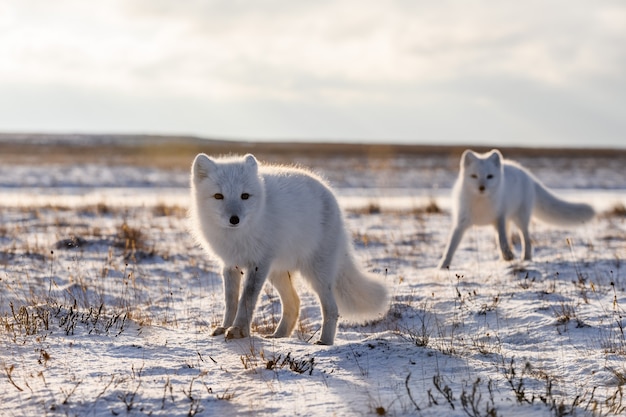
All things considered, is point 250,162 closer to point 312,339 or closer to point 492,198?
point 312,339

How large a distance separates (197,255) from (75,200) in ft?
30.7

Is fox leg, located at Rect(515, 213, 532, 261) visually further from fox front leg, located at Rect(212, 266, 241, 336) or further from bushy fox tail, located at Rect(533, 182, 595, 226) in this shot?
fox front leg, located at Rect(212, 266, 241, 336)

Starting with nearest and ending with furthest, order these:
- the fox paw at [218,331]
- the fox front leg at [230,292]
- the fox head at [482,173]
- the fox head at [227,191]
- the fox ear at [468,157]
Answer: the fox head at [227,191] < the fox paw at [218,331] < the fox front leg at [230,292] < the fox head at [482,173] < the fox ear at [468,157]

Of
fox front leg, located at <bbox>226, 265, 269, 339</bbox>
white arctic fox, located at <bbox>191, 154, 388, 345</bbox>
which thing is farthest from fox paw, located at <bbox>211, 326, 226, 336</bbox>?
fox front leg, located at <bbox>226, 265, 269, 339</bbox>

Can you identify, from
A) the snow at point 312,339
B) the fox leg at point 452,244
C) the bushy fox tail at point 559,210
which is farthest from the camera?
the bushy fox tail at point 559,210

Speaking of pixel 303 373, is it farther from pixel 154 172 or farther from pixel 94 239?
pixel 154 172

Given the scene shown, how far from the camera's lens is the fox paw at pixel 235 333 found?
4.87 meters

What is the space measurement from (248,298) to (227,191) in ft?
2.88

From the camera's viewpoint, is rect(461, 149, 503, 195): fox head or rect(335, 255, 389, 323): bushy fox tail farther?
rect(461, 149, 503, 195): fox head

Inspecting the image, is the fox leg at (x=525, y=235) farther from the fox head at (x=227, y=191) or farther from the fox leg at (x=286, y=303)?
the fox head at (x=227, y=191)

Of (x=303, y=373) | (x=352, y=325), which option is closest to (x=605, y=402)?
(x=303, y=373)

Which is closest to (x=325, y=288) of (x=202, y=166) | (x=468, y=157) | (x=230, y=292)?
(x=230, y=292)

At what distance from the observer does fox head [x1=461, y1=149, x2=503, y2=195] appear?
9.31 m

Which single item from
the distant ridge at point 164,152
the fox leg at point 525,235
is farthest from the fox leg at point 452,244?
the distant ridge at point 164,152
